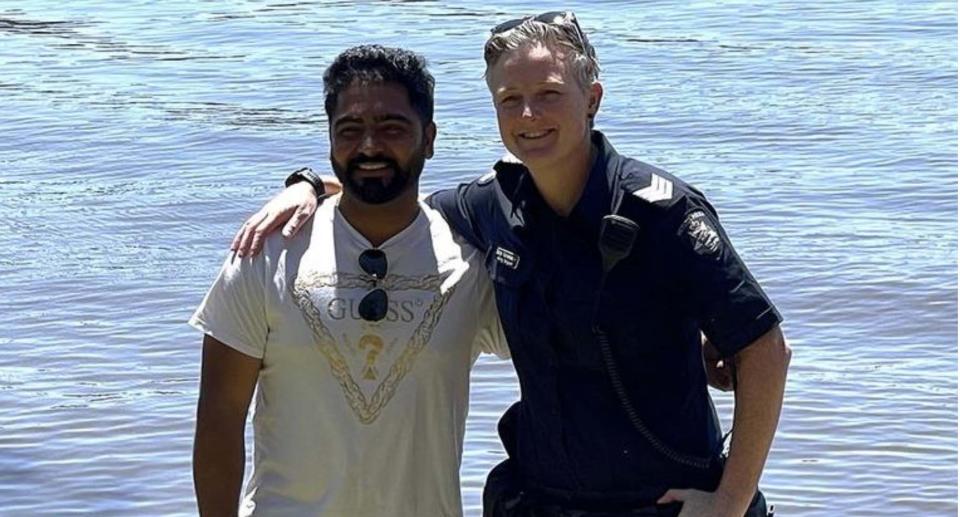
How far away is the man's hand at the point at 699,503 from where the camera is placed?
142 inches

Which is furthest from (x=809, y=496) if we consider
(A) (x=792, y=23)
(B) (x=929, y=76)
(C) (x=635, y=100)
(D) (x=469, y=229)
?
(A) (x=792, y=23)

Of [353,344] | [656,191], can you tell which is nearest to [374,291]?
[353,344]

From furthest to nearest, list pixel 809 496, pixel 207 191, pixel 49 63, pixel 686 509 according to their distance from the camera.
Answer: pixel 49 63 < pixel 207 191 < pixel 809 496 < pixel 686 509

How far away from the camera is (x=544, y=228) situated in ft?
12.1

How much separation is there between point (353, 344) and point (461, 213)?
366 millimetres

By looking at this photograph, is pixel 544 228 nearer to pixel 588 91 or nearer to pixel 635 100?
pixel 588 91

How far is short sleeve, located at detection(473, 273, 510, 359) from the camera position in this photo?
3.84m

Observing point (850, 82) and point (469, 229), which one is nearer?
point (469, 229)

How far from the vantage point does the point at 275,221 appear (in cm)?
382

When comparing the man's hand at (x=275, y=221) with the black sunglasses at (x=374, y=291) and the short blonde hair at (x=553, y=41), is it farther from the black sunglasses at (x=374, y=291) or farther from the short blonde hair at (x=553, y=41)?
the short blonde hair at (x=553, y=41)

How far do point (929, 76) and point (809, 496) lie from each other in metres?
9.20

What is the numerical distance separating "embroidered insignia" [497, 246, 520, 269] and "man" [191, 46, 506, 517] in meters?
0.10

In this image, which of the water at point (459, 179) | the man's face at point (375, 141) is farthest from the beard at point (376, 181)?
the water at point (459, 179)

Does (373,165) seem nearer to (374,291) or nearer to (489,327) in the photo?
(374,291)
